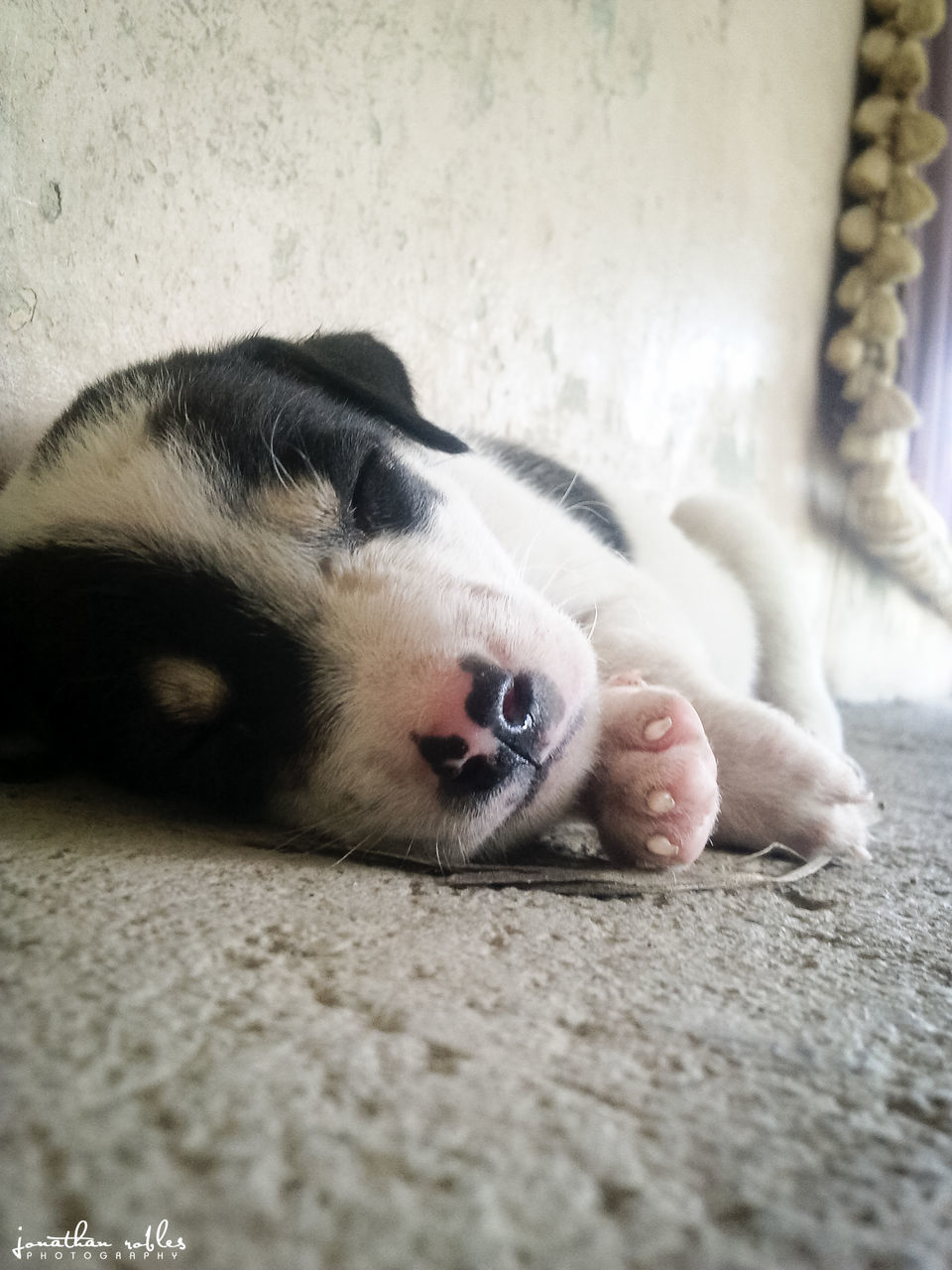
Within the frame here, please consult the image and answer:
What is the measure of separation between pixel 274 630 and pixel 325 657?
0.07 m

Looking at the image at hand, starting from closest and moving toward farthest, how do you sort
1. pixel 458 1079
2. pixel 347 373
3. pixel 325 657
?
pixel 458 1079
pixel 325 657
pixel 347 373

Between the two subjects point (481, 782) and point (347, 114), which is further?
point (347, 114)

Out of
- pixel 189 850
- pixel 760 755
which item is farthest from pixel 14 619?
pixel 760 755

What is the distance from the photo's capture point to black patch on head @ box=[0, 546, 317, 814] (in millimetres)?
1058

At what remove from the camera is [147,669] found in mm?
1082

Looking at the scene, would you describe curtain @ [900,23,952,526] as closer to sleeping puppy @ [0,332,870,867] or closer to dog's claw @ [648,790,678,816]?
sleeping puppy @ [0,332,870,867]

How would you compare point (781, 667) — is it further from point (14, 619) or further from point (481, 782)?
point (14, 619)

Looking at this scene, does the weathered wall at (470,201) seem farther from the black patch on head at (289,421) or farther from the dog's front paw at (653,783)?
the dog's front paw at (653,783)

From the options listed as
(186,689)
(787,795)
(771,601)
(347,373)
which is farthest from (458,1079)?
(771,601)

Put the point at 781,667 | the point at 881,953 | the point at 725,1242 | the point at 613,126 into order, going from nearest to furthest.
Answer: the point at 725,1242 → the point at 881,953 → the point at 781,667 → the point at 613,126

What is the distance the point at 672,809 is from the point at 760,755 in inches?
10.0

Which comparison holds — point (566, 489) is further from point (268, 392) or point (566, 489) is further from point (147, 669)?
point (147, 669)

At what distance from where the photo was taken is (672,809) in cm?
102

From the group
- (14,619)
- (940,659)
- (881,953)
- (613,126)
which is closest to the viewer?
(881,953)
